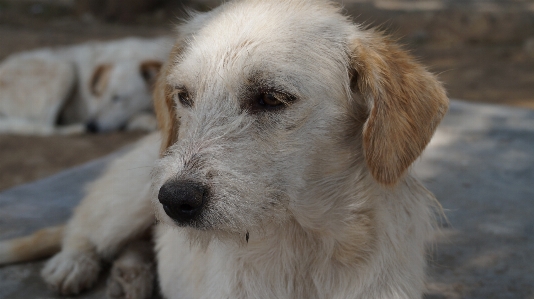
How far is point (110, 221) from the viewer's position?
132 inches

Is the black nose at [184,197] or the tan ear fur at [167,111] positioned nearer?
the black nose at [184,197]

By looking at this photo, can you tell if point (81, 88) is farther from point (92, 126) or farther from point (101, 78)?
point (92, 126)

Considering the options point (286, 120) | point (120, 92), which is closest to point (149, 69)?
point (120, 92)

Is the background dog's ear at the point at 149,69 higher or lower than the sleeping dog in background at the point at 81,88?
higher

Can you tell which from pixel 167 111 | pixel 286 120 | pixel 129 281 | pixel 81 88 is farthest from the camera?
pixel 81 88

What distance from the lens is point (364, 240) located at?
2.38m

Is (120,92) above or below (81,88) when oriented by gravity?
above

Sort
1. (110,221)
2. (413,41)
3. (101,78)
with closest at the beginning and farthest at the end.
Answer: (110,221), (101,78), (413,41)

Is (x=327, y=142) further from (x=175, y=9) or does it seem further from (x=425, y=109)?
(x=175, y=9)

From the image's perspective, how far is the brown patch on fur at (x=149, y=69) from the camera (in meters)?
8.70

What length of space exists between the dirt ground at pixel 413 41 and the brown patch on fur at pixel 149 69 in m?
0.94

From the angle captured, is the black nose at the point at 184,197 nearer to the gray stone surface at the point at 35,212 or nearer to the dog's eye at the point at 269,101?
the dog's eye at the point at 269,101

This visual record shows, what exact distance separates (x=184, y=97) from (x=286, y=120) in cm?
56

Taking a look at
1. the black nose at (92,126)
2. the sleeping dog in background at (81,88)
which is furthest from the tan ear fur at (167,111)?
the black nose at (92,126)
